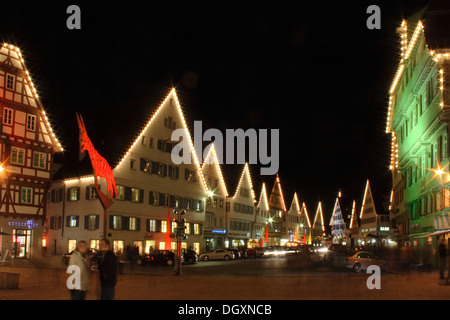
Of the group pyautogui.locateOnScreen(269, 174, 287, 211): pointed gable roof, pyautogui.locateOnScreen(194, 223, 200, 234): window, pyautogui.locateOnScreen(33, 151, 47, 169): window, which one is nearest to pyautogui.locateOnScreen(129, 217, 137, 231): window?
pyautogui.locateOnScreen(33, 151, 47, 169): window

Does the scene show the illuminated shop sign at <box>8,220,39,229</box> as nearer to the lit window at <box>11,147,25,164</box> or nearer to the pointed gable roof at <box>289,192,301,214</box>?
the lit window at <box>11,147,25,164</box>

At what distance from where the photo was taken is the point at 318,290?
2064 cm

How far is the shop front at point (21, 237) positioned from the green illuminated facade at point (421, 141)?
2834 cm

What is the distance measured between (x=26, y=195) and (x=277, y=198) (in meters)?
65.2

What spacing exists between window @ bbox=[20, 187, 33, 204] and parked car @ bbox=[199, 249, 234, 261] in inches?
763

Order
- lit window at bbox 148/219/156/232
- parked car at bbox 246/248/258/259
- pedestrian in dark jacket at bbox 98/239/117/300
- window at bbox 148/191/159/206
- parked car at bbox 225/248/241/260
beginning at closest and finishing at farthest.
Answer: pedestrian in dark jacket at bbox 98/239/117/300 → lit window at bbox 148/219/156/232 → window at bbox 148/191/159/206 → parked car at bbox 225/248/241/260 → parked car at bbox 246/248/258/259

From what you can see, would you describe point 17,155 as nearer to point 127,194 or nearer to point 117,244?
point 127,194

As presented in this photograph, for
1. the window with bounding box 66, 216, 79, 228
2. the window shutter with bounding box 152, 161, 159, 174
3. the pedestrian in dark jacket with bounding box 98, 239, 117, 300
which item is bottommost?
the pedestrian in dark jacket with bounding box 98, 239, 117, 300

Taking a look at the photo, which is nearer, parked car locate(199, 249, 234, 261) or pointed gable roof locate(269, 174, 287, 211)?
parked car locate(199, 249, 234, 261)

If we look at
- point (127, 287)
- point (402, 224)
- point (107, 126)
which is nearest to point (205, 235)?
point (107, 126)

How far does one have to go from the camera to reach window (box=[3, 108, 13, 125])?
41.2 metres

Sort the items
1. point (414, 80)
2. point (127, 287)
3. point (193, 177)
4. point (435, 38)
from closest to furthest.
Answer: point (127, 287), point (435, 38), point (414, 80), point (193, 177)

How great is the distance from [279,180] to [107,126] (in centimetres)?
A: 5484

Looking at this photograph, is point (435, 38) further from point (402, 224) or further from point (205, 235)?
point (205, 235)
